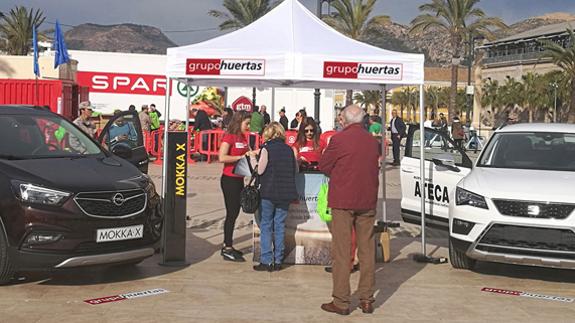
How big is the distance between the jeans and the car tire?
1.95m

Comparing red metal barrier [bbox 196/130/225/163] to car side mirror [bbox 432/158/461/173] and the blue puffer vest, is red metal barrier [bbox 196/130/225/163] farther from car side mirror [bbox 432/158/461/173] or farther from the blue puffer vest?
the blue puffer vest

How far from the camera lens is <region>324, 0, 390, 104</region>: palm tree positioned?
41.0 metres

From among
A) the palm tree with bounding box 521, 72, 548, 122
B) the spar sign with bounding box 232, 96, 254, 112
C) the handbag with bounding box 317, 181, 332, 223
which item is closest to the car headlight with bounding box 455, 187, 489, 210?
the handbag with bounding box 317, 181, 332, 223

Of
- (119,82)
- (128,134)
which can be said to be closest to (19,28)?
(119,82)

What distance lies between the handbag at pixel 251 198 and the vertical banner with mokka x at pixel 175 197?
69 centimetres

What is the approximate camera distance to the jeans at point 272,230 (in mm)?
8375


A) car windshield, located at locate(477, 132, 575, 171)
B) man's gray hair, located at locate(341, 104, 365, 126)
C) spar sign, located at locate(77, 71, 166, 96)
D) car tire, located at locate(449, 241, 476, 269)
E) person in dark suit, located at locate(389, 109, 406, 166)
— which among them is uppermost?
spar sign, located at locate(77, 71, 166, 96)

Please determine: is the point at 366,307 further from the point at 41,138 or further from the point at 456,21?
the point at 456,21

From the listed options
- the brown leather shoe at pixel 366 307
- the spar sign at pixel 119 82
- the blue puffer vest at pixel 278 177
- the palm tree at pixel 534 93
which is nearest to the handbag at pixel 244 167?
the blue puffer vest at pixel 278 177

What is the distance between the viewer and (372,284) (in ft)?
22.0

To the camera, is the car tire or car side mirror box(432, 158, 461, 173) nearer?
the car tire

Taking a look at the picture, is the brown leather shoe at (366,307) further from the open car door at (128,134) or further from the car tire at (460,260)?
the open car door at (128,134)

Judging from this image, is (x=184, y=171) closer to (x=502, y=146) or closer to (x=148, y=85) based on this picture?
(x=502, y=146)

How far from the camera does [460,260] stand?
28.9ft
